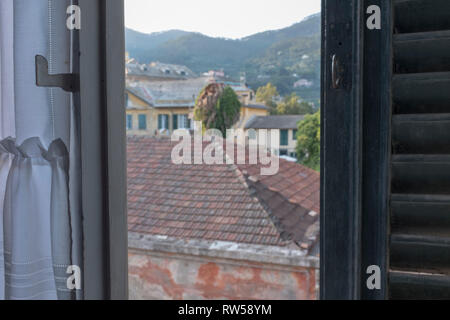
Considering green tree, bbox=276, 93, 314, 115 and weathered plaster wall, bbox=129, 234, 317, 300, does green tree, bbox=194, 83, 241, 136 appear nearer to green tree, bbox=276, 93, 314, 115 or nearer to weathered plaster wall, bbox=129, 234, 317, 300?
green tree, bbox=276, 93, 314, 115

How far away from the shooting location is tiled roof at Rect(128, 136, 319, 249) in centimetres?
445

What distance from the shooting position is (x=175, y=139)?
19.9 ft

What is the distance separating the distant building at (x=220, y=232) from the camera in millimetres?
3926

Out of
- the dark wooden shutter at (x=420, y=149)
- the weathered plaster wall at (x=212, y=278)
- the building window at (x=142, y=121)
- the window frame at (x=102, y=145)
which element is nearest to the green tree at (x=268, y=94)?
the building window at (x=142, y=121)

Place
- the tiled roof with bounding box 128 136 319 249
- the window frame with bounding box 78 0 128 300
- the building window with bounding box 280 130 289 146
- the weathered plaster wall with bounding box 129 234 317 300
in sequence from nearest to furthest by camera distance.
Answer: the window frame with bounding box 78 0 128 300 < the weathered plaster wall with bounding box 129 234 317 300 < the tiled roof with bounding box 128 136 319 249 < the building window with bounding box 280 130 289 146

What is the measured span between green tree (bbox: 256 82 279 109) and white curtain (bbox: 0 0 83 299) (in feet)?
16.8

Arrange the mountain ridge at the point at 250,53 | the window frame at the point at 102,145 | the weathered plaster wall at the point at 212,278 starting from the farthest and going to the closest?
1. the mountain ridge at the point at 250,53
2. the weathered plaster wall at the point at 212,278
3. the window frame at the point at 102,145

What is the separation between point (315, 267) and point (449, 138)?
3532 mm

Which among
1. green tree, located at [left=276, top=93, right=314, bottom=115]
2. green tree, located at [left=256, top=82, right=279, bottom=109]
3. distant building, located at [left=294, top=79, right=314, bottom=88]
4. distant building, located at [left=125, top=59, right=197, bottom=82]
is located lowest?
green tree, located at [left=276, top=93, right=314, bottom=115]

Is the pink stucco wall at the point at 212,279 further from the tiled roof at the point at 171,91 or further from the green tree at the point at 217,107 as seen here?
the tiled roof at the point at 171,91

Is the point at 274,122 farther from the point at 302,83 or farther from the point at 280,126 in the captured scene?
the point at 302,83

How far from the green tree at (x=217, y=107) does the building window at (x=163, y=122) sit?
49 cm

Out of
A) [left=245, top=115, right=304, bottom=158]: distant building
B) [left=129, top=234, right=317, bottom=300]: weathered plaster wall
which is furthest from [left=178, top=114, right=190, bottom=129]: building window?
[left=129, top=234, right=317, bottom=300]: weathered plaster wall

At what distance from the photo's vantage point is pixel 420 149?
46 centimetres
